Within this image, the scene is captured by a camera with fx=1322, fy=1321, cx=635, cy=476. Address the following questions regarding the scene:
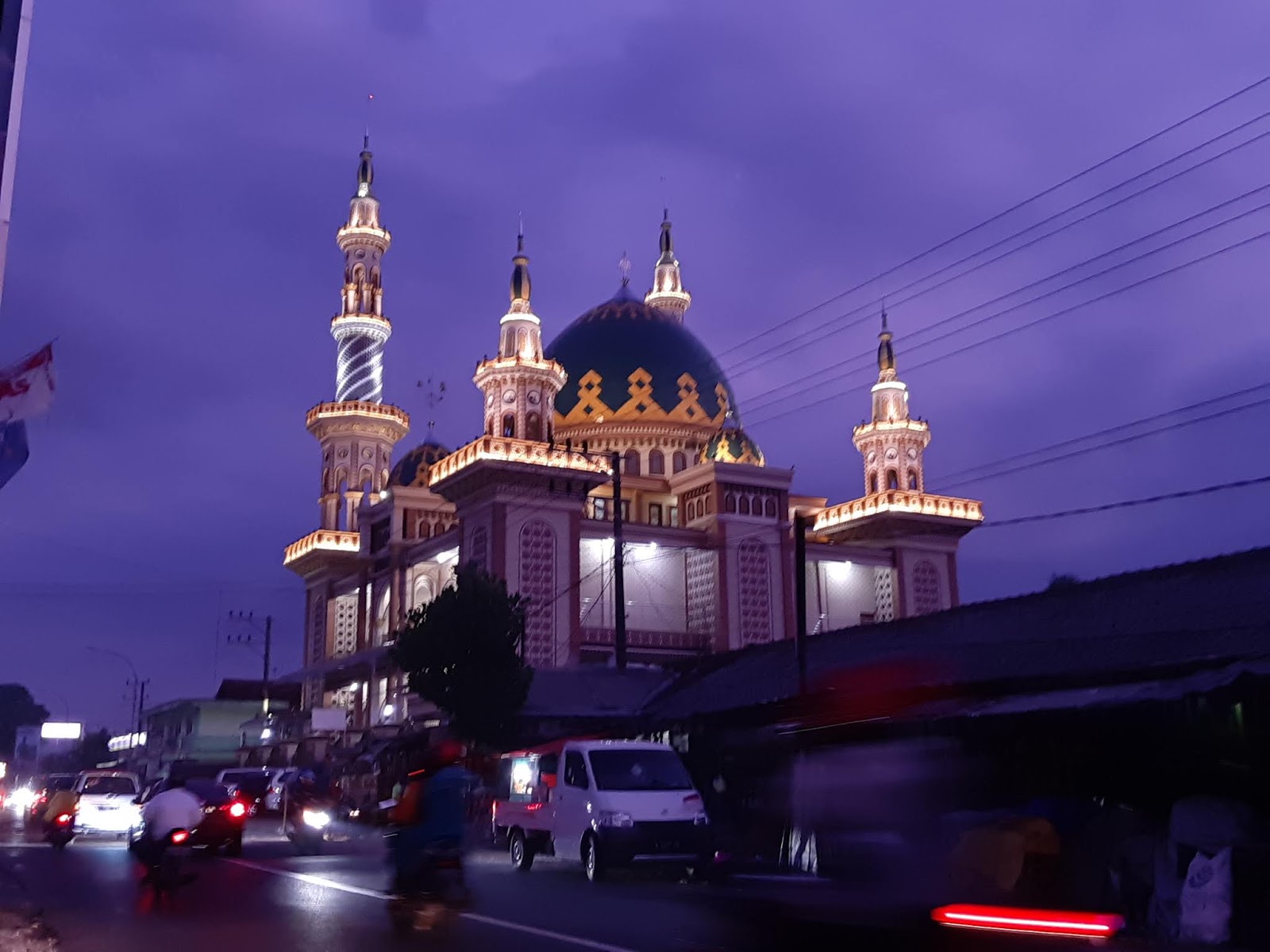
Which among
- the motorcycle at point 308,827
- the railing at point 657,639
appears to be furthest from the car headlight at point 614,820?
the railing at point 657,639

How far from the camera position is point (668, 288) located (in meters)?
69.4

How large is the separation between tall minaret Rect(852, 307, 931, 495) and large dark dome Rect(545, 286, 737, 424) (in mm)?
6557

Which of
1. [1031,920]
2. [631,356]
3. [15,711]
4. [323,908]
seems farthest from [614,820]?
[15,711]

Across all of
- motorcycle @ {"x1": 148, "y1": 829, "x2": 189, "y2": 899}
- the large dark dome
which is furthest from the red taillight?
the large dark dome

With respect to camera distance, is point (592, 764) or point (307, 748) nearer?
point (592, 764)

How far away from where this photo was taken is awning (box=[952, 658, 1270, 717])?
1220 cm

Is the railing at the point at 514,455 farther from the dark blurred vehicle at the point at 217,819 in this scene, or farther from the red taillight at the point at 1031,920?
the red taillight at the point at 1031,920

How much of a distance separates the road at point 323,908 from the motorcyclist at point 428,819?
0.58 meters

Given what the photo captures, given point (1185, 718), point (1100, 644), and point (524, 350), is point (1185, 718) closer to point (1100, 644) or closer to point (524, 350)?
point (1100, 644)

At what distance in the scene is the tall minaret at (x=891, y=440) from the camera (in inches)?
2175

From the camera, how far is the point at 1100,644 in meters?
18.2

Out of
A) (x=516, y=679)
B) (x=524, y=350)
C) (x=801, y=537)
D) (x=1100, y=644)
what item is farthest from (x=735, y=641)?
(x=1100, y=644)

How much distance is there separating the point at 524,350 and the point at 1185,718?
127 ft

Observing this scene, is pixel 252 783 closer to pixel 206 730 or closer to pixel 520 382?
pixel 520 382
